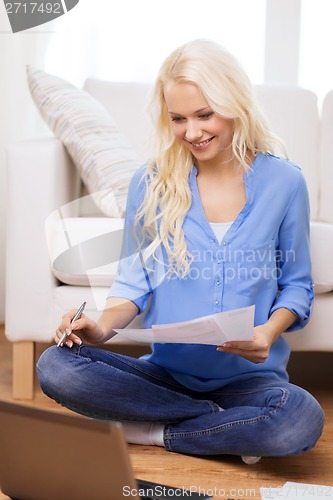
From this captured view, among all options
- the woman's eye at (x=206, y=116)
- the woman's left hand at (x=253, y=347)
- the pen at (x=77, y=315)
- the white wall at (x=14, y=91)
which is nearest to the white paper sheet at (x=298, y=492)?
the woman's left hand at (x=253, y=347)

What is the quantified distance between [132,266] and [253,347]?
0.35 metres

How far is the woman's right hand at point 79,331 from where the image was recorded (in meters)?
1.52

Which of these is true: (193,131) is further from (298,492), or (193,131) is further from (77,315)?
(298,492)

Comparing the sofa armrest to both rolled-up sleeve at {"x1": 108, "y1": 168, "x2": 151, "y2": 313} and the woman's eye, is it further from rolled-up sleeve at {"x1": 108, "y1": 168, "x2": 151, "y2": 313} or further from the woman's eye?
the woman's eye

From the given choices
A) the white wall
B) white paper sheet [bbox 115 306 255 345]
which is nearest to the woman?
white paper sheet [bbox 115 306 255 345]

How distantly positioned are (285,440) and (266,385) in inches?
5.2

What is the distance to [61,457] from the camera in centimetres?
109

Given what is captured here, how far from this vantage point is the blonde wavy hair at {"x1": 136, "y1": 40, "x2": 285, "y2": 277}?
1.57 meters

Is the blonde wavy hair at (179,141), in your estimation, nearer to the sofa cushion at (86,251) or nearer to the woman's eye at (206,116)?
the woman's eye at (206,116)

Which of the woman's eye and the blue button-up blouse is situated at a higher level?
the woman's eye

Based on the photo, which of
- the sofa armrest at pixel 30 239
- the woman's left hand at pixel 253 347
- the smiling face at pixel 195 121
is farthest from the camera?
the sofa armrest at pixel 30 239

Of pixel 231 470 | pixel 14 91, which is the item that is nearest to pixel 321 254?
pixel 231 470

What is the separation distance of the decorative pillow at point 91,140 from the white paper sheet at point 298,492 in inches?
32.8

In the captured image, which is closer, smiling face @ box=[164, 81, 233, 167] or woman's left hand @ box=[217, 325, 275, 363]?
woman's left hand @ box=[217, 325, 275, 363]
